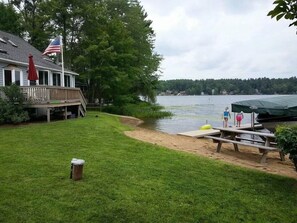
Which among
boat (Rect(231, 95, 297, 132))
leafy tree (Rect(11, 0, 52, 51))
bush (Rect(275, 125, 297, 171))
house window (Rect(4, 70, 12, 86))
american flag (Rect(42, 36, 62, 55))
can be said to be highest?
leafy tree (Rect(11, 0, 52, 51))

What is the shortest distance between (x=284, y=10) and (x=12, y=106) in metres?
13.3

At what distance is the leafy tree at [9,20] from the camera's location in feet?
105

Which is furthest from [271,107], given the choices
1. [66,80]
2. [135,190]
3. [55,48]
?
[66,80]

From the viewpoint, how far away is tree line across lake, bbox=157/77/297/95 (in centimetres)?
8946

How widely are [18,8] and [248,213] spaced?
40.4 meters

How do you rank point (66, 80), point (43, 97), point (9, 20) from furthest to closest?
point (9, 20) → point (66, 80) → point (43, 97)

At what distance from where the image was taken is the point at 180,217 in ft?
13.2

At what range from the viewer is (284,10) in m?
2.38

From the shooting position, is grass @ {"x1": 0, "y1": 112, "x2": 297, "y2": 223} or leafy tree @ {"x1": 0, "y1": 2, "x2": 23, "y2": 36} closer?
grass @ {"x1": 0, "y1": 112, "x2": 297, "y2": 223}

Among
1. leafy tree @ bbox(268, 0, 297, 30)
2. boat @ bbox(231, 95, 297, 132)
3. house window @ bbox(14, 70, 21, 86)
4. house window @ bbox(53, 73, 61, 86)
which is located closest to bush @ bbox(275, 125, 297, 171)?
leafy tree @ bbox(268, 0, 297, 30)

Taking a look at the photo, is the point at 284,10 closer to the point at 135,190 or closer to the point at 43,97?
the point at 135,190

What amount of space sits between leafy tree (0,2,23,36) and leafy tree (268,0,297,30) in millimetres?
35501

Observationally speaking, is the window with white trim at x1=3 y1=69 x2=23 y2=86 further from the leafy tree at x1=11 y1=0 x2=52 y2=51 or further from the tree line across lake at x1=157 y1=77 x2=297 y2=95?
the tree line across lake at x1=157 y1=77 x2=297 y2=95

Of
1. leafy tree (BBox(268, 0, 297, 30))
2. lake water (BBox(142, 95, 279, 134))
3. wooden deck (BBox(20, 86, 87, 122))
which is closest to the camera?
leafy tree (BBox(268, 0, 297, 30))
